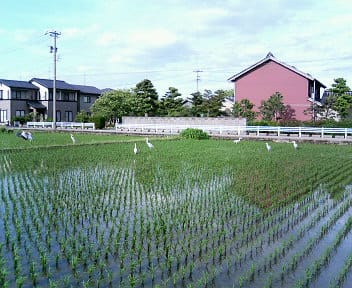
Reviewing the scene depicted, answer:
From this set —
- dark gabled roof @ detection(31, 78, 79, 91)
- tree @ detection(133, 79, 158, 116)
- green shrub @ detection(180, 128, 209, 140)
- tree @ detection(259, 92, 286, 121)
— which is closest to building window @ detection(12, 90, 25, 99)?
dark gabled roof @ detection(31, 78, 79, 91)

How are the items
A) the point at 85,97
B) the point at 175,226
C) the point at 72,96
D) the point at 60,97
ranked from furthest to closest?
the point at 85,97 < the point at 72,96 < the point at 60,97 < the point at 175,226

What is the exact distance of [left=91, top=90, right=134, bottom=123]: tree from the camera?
1463 inches

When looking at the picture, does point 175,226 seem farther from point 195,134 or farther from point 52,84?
point 52,84

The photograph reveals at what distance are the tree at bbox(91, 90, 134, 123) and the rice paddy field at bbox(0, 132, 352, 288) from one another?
25187 millimetres

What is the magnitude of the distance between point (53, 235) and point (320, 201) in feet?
17.0

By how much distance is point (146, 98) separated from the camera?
129ft

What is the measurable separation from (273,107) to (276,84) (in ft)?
9.51

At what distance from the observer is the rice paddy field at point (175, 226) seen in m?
4.40

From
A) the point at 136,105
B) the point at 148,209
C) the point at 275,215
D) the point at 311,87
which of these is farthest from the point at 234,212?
the point at 136,105

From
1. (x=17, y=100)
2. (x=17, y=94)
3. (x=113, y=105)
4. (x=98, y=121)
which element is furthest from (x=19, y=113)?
(x=98, y=121)

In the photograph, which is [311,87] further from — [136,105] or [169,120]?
[136,105]

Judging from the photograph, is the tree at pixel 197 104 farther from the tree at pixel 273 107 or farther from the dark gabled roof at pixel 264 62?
the tree at pixel 273 107

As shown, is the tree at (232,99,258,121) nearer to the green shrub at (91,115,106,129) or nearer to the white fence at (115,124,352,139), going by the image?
the white fence at (115,124,352,139)

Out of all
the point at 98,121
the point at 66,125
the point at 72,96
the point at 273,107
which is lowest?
the point at 66,125
